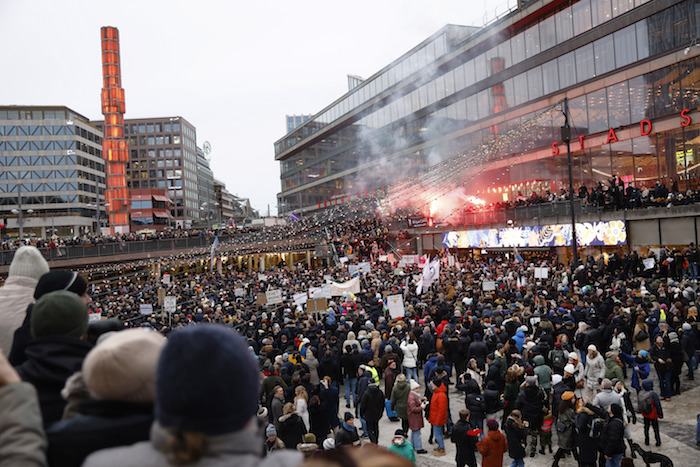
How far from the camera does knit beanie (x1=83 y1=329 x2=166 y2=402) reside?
71.3 inches

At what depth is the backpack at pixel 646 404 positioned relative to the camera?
916cm

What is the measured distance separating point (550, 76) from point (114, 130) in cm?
5726

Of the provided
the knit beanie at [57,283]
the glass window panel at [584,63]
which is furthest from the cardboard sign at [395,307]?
the glass window panel at [584,63]

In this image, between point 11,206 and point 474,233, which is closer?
point 474,233

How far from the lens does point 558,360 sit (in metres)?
11.0

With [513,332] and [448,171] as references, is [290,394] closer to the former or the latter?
[513,332]

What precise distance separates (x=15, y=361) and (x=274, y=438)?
539cm

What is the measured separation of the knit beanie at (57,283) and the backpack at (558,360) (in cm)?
1023

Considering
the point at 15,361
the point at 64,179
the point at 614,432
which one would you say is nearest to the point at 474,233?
the point at 614,432

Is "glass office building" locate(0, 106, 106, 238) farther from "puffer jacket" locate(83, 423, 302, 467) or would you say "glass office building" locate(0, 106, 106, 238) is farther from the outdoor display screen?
"puffer jacket" locate(83, 423, 302, 467)

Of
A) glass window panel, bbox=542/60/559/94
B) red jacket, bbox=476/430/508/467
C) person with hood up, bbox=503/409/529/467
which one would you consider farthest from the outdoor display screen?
red jacket, bbox=476/430/508/467

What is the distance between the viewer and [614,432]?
7852 millimetres

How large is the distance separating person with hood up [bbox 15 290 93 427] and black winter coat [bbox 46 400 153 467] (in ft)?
0.73

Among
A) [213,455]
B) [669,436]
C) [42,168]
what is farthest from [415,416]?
[42,168]
